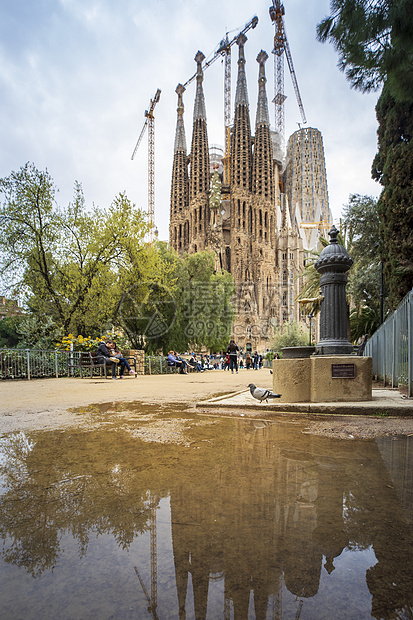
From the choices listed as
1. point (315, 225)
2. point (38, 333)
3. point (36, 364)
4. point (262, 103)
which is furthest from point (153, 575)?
point (315, 225)

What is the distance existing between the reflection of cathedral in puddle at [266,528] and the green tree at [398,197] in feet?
28.9

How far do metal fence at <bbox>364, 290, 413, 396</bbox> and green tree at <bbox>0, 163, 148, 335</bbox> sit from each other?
1269cm

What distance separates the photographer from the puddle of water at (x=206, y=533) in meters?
1.30

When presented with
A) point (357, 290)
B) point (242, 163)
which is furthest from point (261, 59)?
point (357, 290)

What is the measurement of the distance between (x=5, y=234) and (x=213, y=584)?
19.0 m

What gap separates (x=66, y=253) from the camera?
731 inches

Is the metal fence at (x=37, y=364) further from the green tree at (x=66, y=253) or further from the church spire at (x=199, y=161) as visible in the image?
the church spire at (x=199, y=161)

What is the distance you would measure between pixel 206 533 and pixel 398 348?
7.94 m

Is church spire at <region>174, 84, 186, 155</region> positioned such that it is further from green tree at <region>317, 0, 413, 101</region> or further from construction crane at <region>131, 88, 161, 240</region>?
green tree at <region>317, 0, 413, 101</region>

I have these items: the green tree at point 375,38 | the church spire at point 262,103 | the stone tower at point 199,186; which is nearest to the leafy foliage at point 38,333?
the green tree at point 375,38

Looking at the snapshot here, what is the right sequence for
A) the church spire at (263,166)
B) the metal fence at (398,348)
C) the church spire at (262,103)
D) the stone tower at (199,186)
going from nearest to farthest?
the metal fence at (398,348) < the stone tower at (199,186) < the church spire at (263,166) < the church spire at (262,103)

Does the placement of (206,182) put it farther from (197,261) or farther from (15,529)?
(15,529)

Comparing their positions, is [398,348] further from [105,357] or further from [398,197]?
[105,357]

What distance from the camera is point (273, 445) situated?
344cm
